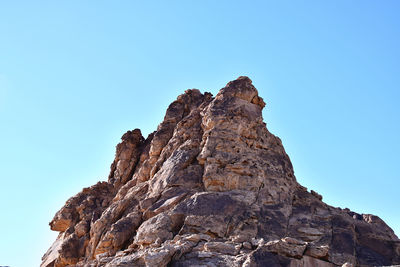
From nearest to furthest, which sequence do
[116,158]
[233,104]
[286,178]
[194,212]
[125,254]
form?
[125,254] → [194,212] → [286,178] → [233,104] → [116,158]

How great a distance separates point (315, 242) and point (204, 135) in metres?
15.1

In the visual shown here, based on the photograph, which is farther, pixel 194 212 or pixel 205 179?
pixel 205 179

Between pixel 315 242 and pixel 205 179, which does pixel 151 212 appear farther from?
pixel 315 242

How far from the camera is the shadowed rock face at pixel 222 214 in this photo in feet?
107

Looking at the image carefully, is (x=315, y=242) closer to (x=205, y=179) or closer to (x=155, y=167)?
(x=205, y=179)

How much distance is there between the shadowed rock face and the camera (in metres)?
32.8

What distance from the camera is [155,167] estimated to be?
50750 millimetres

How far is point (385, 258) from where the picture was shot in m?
41.6

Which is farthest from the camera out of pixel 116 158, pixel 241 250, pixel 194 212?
pixel 116 158

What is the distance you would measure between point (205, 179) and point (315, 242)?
11.0 metres

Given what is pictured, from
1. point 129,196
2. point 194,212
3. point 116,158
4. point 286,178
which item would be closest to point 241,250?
point 194,212

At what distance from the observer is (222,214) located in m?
39.8

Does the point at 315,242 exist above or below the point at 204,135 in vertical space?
below

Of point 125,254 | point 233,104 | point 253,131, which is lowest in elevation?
point 125,254
